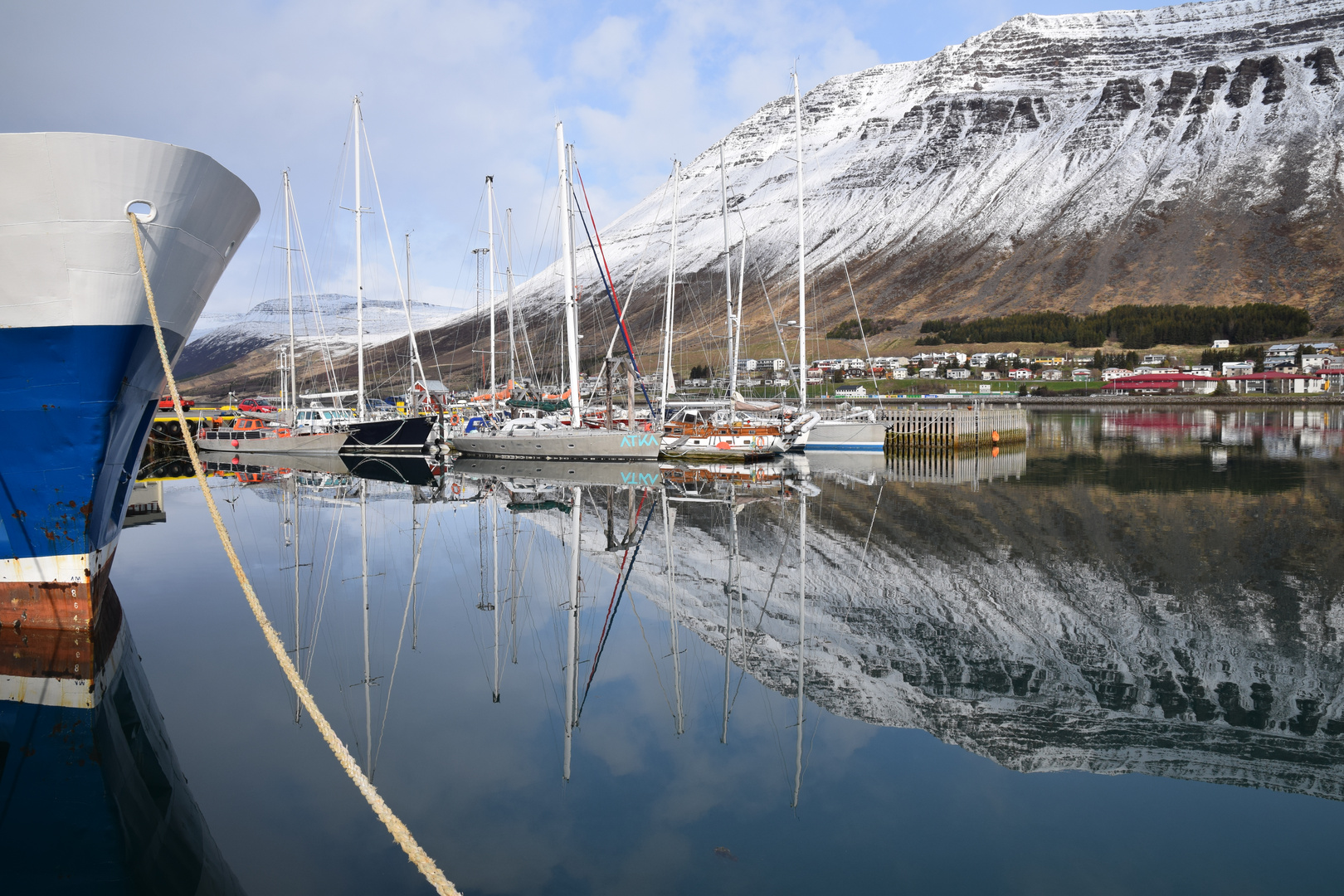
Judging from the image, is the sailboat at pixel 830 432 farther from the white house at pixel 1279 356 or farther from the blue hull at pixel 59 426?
the white house at pixel 1279 356

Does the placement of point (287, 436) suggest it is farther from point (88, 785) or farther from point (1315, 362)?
point (1315, 362)

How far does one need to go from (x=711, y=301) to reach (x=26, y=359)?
150m

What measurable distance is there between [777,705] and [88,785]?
4.99 m

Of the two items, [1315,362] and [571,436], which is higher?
[1315,362]

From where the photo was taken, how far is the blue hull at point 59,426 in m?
7.80

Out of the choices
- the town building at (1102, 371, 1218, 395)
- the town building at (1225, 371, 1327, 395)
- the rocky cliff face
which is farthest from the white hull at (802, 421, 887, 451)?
the town building at (1225, 371, 1327, 395)

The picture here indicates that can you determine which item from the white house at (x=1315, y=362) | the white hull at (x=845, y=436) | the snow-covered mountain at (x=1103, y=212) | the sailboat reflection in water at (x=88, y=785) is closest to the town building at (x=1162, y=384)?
the white house at (x=1315, y=362)

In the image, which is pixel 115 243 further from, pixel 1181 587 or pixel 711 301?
pixel 711 301

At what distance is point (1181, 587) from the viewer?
11.1 metres

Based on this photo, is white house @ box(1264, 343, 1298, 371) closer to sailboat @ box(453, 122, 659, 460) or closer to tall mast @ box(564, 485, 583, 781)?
sailboat @ box(453, 122, 659, 460)

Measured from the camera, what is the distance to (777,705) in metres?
7.28

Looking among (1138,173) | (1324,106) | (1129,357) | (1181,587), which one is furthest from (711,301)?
(1181,587)

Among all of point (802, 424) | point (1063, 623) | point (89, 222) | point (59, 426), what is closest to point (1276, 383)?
Result: point (802, 424)

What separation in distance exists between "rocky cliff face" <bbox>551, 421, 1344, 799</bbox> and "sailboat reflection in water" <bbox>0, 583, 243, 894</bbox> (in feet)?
15.4
